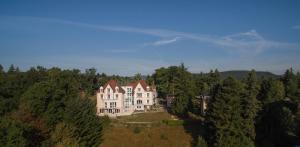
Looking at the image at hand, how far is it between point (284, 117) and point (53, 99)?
2821cm

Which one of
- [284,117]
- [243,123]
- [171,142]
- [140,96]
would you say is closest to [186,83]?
[140,96]

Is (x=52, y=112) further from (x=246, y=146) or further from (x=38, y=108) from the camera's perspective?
(x=246, y=146)

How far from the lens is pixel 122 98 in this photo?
63.3 metres

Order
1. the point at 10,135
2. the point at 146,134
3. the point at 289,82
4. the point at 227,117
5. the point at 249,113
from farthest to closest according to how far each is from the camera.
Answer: the point at 289,82, the point at 146,134, the point at 249,113, the point at 227,117, the point at 10,135

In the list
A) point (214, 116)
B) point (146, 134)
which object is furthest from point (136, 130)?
point (214, 116)

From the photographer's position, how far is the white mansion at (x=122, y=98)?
6253 cm

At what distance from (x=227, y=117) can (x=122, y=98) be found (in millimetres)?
28610

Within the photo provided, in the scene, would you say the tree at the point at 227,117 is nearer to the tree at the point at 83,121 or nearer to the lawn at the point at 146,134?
the lawn at the point at 146,134

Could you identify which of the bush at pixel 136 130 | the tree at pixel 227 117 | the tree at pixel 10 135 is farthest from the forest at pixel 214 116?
the bush at pixel 136 130

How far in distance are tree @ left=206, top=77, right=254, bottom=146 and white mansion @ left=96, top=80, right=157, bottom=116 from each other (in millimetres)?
25190

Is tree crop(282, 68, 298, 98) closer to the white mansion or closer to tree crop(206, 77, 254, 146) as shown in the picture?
tree crop(206, 77, 254, 146)

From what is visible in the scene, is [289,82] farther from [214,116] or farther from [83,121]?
[83,121]

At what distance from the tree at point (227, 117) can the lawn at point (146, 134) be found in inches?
211

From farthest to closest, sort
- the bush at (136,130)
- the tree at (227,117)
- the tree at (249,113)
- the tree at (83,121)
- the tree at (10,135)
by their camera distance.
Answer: the bush at (136,130) → the tree at (83,121) → the tree at (249,113) → the tree at (227,117) → the tree at (10,135)
